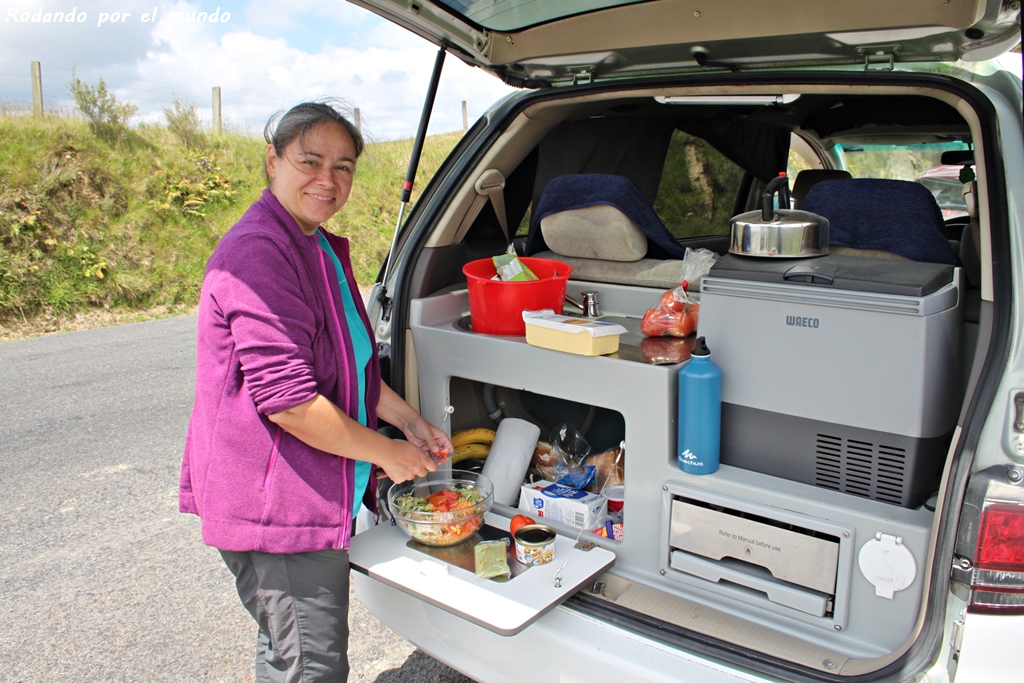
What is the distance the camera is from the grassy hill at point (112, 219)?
8781mm

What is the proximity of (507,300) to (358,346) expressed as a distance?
47 centimetres

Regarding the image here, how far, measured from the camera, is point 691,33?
6.79ft

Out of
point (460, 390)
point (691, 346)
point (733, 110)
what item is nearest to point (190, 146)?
point (733, 110)

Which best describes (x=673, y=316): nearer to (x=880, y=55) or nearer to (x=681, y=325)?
(x=681, y=325)

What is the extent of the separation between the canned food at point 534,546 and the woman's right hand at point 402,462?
304 mm

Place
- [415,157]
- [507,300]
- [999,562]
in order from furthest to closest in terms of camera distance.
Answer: [415,157]
[507,300]
[999,562]

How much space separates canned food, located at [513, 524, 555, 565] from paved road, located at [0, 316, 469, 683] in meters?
0.76

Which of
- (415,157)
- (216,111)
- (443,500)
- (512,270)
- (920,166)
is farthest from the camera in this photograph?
(216,111)

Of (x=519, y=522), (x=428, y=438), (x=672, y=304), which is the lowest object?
(x=519, y=522)

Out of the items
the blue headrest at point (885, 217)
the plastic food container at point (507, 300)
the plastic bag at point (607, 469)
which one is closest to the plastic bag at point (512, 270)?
the plastic food container at point (507, 300)

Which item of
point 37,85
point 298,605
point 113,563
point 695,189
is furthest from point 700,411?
point 37,85

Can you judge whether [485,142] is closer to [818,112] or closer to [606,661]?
[606,661]

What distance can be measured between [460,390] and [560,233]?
0.64m

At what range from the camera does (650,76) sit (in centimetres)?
227
